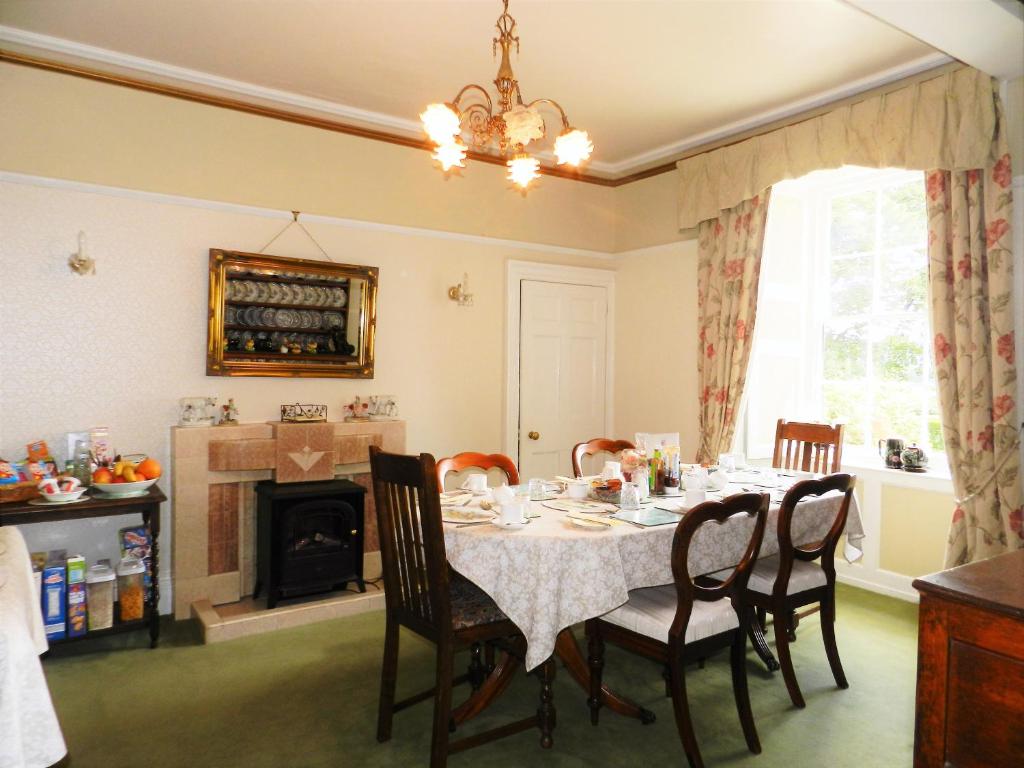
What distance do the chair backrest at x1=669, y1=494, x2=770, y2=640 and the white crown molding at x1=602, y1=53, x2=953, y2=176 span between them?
9.27 feet

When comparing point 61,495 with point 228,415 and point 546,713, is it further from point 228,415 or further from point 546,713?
point 546,713

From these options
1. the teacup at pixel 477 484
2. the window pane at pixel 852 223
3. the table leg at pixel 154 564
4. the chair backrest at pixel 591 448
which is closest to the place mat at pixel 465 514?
the teacup at pixel 477 484

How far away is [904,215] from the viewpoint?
14.0ft

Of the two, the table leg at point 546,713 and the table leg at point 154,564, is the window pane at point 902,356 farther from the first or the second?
the table leg at point 154,564

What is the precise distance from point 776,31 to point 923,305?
1.98 m

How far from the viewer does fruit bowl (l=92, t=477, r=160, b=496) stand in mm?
3248

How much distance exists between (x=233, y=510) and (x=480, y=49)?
2.93 metres

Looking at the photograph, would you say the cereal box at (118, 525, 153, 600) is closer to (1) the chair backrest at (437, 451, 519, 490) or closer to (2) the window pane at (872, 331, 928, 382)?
(1) the chair backrest at (437, 451, 519, 490)

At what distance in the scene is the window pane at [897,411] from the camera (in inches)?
166

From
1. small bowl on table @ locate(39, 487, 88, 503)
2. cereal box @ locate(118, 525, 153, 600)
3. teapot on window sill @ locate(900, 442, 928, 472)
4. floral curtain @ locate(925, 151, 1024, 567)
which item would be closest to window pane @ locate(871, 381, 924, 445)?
teapot on window sill @ locate(900, 442, 928, 472)

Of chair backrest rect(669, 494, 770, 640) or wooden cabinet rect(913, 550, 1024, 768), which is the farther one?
chair backrest rect(669, 494, 770, 640)

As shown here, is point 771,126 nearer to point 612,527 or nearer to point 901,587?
point 901,587

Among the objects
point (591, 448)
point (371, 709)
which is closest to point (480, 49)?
point (591, 448)

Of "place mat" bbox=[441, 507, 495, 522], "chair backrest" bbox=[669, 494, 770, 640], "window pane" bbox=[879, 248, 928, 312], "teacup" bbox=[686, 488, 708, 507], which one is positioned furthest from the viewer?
"window pane" bbox=[879, 248, 928, 312]
